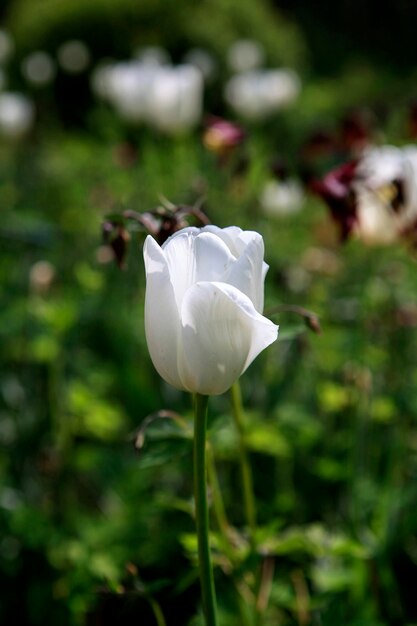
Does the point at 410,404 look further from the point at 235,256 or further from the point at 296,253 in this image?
the point at 296,253

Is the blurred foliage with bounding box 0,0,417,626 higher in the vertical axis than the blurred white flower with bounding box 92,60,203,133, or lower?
higher

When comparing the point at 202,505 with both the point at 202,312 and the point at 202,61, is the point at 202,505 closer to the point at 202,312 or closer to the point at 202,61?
the point at 202,312

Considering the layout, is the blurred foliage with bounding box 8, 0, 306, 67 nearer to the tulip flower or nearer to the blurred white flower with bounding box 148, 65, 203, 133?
the blurred white flower with bounding box 148, 65, 203, 133

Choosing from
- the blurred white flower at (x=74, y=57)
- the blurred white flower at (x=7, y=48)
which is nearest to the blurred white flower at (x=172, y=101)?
the blurred white flower at (x=74, y=57)

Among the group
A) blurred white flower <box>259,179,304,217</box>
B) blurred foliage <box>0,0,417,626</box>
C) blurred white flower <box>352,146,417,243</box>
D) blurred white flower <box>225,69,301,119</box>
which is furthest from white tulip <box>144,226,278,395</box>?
blurred white flower <box>225,69,301,119</box>

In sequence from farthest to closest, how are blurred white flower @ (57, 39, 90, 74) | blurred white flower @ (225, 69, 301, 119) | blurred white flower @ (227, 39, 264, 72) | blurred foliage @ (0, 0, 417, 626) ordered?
blurred white flower @ (57, 39, 90, 74)
blurred white flower @ (227, 39, 264, 72)
blurred white flower @ (225, 69, 301, 119)
blurred foliage @ (0, 0, 417, 626)

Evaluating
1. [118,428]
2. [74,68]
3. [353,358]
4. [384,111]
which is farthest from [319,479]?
[74,68]
